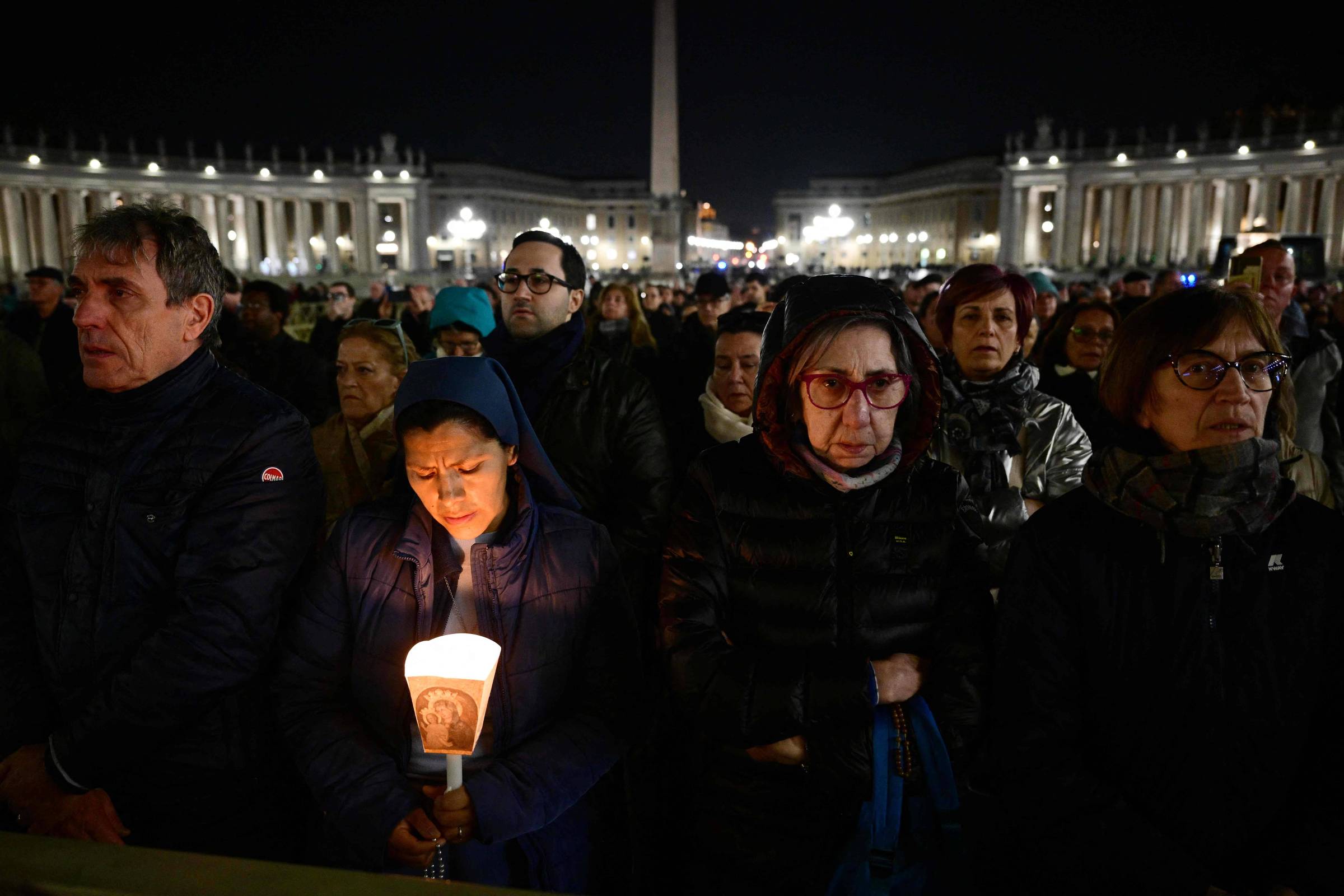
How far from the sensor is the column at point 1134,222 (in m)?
70.4

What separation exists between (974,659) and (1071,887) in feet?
1.80

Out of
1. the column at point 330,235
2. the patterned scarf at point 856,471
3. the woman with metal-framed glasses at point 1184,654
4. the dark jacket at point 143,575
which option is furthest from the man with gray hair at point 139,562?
the column at point 330,235

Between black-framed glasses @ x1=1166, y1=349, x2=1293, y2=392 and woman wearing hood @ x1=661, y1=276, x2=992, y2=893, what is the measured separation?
0.58 meters

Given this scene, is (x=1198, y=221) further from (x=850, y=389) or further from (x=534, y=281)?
(x=850, y=389)

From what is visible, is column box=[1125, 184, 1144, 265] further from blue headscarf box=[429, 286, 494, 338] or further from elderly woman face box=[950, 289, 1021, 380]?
elderly woman face box=[950, 289, 1021, 380]

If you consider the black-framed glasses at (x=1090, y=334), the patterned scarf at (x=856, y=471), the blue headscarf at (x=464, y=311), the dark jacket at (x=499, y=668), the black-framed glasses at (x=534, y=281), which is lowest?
the dark jacket at (x=499, y=668)

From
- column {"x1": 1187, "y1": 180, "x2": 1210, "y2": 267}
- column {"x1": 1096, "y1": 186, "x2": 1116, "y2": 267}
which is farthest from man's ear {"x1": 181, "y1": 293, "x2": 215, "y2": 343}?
column {"x1": 1096, "y1": 186, "x2": 1116, "y2": 267}

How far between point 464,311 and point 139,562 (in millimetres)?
2989

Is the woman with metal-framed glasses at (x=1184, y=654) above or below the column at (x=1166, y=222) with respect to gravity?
below

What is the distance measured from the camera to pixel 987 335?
11.3 ft

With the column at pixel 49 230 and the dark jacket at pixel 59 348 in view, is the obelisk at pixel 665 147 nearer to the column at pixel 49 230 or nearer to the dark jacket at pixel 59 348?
the dark jacket at pixel 59 348

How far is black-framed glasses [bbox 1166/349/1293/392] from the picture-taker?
214 cm

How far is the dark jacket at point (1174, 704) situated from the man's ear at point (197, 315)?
2.34 meters

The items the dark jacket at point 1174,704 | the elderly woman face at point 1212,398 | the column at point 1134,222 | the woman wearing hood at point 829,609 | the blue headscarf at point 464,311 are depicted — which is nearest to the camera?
the dark jacket at point 1174,704
